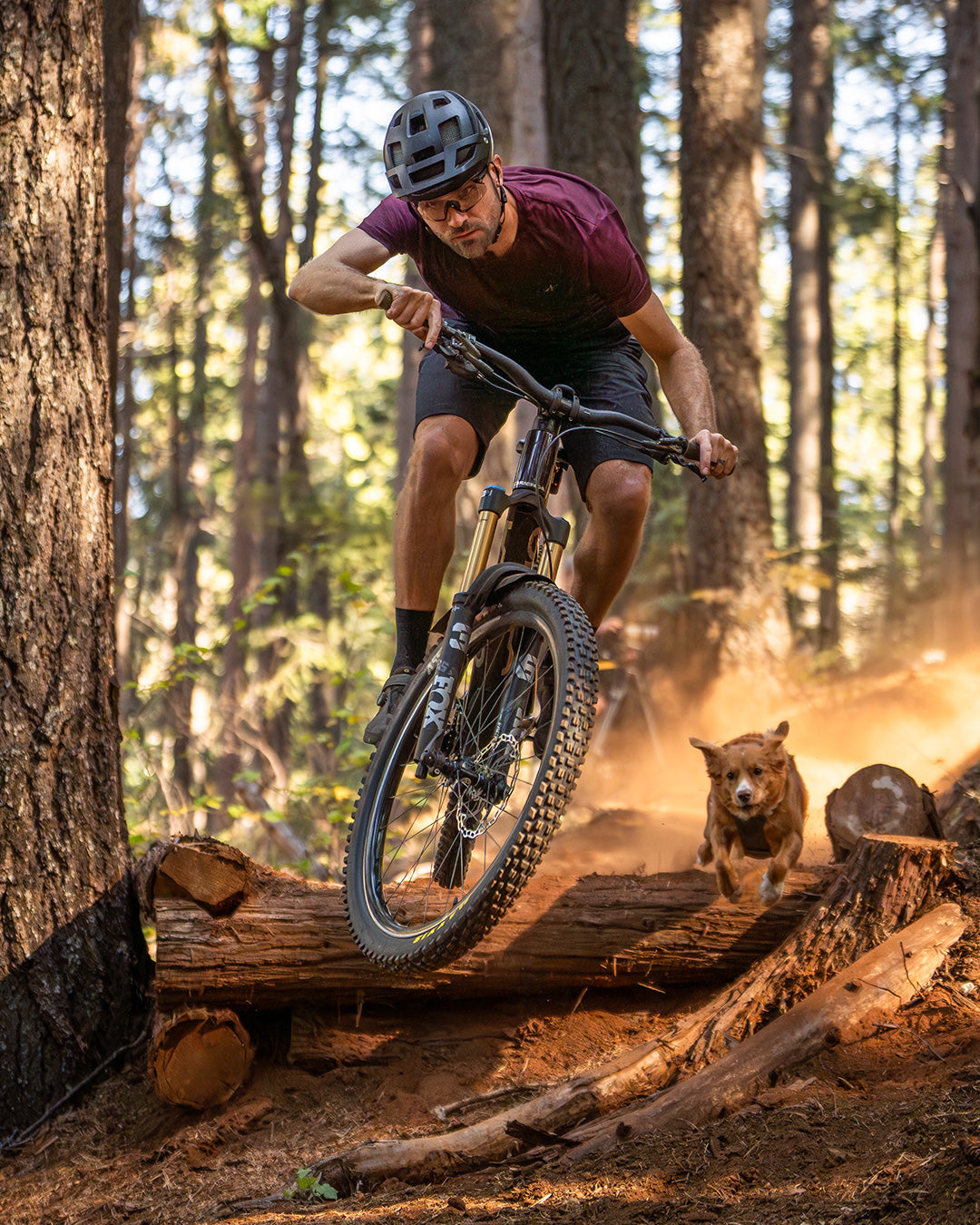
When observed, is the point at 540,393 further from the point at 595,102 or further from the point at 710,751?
the point at 595,102

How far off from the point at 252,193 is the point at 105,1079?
10.0 meters

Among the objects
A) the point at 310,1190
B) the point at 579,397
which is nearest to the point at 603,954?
the point at 310,1190

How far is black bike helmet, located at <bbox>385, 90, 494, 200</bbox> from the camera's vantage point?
11.7ft

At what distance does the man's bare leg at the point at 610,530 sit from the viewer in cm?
425

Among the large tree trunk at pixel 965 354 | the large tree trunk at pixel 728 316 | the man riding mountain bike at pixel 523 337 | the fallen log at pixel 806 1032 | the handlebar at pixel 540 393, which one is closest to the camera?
the fallen log at pixel 806 1032

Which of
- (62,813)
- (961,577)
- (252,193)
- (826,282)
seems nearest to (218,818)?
(252,193)

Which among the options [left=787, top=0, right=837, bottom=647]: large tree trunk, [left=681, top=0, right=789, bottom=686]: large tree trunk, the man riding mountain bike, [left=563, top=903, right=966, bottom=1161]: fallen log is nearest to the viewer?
[left=563, top=903, right=966, bottom=1161]: fallen log

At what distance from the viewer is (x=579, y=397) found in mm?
4387

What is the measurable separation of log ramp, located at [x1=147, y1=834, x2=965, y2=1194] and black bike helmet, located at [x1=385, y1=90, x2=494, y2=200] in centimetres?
267

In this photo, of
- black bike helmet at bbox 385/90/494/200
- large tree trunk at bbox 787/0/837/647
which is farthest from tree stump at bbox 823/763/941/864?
large tree trunk at bbox 787/0/837/647

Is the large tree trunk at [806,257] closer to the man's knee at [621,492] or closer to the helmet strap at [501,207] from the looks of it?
the man's knee at [621,492]

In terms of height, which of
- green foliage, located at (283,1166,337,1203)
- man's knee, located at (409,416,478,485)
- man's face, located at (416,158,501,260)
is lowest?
green foliage, located at (283,1166,337,1203)

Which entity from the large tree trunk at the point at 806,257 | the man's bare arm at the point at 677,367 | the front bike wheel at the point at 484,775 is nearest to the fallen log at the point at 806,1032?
the front bike wheel at the point at 484,775

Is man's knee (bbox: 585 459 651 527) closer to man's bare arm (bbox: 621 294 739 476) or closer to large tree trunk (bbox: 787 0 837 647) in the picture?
man's bare arm (bbox: 621 294 739 476)
